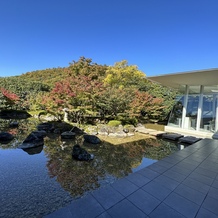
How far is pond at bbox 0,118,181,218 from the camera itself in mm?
2678

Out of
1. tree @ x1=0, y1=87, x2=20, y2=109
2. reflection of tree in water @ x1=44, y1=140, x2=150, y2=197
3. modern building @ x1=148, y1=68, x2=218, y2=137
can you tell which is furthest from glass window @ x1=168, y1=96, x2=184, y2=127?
tree @ x1=0, y1=87, x2=20, y2=109

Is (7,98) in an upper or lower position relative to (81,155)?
upper

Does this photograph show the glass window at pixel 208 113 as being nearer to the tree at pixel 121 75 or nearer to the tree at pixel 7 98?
the tree at pixel 121 75

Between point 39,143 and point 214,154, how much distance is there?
6.57 meters

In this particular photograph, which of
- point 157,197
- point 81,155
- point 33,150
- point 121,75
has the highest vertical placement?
point 121,75

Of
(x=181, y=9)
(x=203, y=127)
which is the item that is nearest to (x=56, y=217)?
(x=203, y=127)

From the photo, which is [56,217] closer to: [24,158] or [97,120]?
[24,158]

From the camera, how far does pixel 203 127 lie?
8.68m

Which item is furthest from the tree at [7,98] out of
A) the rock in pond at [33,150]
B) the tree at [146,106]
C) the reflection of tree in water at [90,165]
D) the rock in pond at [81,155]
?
the rock in pond at [81,155]

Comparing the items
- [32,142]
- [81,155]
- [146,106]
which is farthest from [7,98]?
[81,155]

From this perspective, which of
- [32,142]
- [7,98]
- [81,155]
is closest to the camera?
[81,155]

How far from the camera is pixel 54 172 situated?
391 cm

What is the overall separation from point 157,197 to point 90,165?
2.54 metres

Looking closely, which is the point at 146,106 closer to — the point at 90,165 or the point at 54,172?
the point at 90,165
